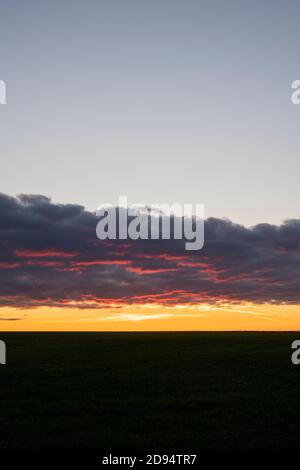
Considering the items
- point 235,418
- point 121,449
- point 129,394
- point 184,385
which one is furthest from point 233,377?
point 121,449

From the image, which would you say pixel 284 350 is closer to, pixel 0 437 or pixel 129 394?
pixel 129 394

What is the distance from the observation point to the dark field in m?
17.9

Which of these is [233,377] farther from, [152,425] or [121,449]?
[121,449]

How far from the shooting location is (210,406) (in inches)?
918

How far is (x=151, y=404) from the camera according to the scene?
23.5 m

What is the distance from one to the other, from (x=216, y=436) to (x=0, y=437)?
7.90 m

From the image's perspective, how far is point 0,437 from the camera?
18.3 m

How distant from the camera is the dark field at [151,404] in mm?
17922

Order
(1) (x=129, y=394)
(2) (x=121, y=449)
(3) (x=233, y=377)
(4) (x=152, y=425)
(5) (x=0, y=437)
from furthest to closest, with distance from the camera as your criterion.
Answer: (3) (x=233, y=377), (1) (x=129, y=394), (4) (x=152, y=425), (5) (x=0, y=437), (2) (x=121, y=449)

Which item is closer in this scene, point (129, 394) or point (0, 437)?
point (0, 437)

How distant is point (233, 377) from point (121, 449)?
1632cm

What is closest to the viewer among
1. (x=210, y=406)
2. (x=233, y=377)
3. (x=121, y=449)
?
(x=121, y=449)
